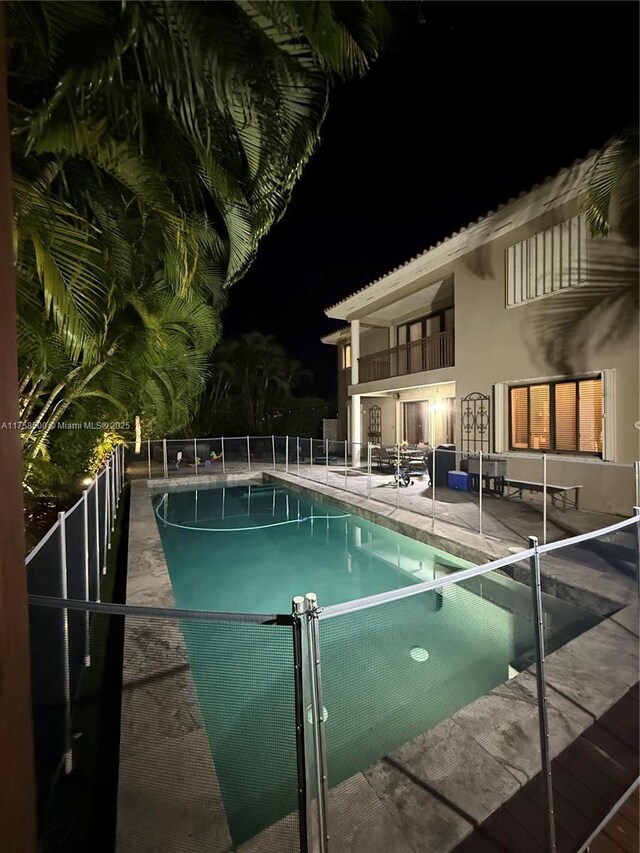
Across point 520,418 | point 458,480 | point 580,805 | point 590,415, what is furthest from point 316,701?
point 458,480

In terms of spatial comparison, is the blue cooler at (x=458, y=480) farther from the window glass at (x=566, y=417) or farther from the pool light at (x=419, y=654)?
the pool light at (x=419, y=654)

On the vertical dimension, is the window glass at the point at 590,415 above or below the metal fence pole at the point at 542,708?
above

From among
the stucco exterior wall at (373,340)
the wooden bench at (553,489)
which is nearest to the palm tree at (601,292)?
the wooden bench at (553,489)

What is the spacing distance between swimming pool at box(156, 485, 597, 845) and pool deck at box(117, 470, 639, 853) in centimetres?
30

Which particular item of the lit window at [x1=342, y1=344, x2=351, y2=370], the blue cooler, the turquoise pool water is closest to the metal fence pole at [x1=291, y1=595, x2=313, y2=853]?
the turquoise pool water

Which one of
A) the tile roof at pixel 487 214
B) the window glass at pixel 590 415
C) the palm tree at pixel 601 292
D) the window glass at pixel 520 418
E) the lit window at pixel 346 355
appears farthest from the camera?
the lit window at pixel 346 355

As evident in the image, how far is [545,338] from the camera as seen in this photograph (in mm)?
8633

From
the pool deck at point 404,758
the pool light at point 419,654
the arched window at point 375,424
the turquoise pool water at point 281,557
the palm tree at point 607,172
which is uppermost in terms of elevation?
the palm tree at point 607,172

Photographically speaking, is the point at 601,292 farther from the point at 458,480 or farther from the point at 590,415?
the point at 458,480

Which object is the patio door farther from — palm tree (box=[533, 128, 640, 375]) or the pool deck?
the pool deck

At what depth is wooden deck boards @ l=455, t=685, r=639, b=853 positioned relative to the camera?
79.4 inches

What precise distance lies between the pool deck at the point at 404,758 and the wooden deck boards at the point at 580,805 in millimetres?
54

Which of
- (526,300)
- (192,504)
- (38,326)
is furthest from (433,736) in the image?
(192,504)

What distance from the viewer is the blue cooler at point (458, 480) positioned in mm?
10461
